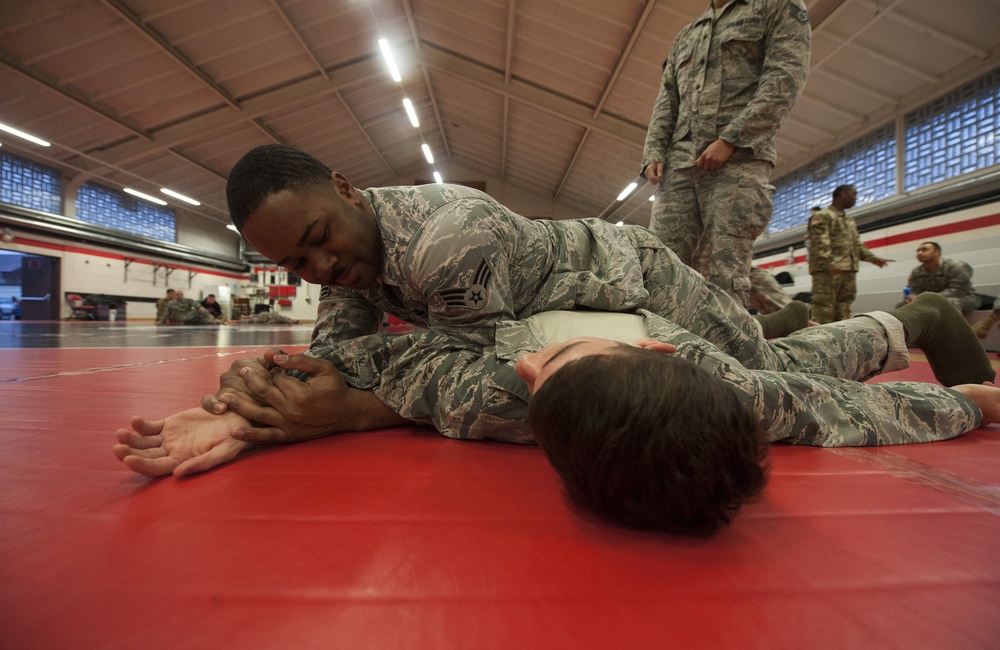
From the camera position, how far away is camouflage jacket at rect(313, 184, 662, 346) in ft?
3.19

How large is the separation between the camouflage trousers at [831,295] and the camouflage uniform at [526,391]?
3.66 m

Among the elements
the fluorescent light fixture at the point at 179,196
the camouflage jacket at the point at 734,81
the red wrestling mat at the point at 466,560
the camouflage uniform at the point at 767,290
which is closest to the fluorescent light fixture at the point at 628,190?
the camouflage uniform at the point at 767,290

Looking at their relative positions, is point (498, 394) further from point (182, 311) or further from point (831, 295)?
point (182, 311)

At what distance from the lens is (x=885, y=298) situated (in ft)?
17.4

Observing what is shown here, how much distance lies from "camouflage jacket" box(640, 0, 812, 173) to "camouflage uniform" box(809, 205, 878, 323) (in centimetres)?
269

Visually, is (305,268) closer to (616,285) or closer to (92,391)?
(616,285)

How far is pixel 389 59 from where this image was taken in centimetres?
802

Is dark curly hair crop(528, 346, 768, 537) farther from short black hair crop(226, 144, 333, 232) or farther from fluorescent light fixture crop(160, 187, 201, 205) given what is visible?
fluorescent light fixture crop(160, 187, 201, 205)

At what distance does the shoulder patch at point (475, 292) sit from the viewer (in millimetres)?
964

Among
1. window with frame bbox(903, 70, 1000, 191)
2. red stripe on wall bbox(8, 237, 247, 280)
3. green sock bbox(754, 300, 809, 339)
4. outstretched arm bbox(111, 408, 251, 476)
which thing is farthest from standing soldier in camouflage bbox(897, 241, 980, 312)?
red stripe on wall bbox(8, 237, 247, 280)

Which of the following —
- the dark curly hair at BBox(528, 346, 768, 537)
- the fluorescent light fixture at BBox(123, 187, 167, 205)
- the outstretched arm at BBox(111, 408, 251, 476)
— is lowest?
the outstretched arm at BBox(111, 408, 251, 476)

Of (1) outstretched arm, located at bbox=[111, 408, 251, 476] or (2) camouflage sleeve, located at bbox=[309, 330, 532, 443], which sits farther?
(2) camouflage sleeve, located at bbox=[309, 330, 532, 443]

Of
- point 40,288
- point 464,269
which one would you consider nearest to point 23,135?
point 40,288

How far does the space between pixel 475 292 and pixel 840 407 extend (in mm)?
829
